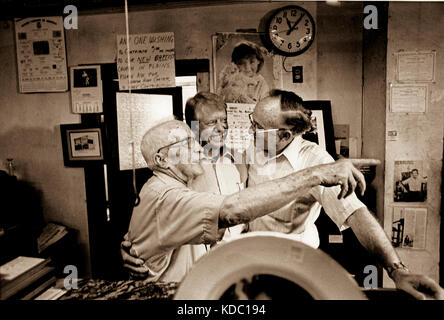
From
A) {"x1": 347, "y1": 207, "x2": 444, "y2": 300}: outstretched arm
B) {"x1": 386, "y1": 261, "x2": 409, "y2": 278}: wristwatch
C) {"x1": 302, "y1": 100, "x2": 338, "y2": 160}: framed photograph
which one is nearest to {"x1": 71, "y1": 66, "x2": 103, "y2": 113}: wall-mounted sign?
{"x1": 302, "y1": 100, "x2": 338, "y2": 160}: framed photograph

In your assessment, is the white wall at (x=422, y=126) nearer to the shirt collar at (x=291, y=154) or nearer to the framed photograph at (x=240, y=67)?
the shirt collar at (x=291, y=154)

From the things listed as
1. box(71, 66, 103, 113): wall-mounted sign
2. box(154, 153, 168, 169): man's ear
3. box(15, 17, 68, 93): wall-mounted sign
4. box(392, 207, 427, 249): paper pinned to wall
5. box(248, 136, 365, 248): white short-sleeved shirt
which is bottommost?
box(392, 207, 427, 249): paper pinned to wall

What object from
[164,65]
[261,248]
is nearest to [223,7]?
[164,65]

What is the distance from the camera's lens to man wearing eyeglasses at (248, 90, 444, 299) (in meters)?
1.62

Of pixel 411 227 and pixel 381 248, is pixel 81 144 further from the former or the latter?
pixel 411 227

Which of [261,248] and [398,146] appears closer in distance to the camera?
[261,248]

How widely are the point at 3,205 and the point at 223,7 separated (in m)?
2.45

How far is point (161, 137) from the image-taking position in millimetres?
1689

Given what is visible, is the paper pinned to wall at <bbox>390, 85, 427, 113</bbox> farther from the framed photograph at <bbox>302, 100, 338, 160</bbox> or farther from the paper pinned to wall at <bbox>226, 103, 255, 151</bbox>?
the paper pinned to wall at <bbox>226, 103, 255, 151</bbox>

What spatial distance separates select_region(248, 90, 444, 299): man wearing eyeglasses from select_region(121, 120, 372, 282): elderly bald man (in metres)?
0.17

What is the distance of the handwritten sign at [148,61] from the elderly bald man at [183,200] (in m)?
0.44

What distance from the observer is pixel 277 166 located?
174 cm
